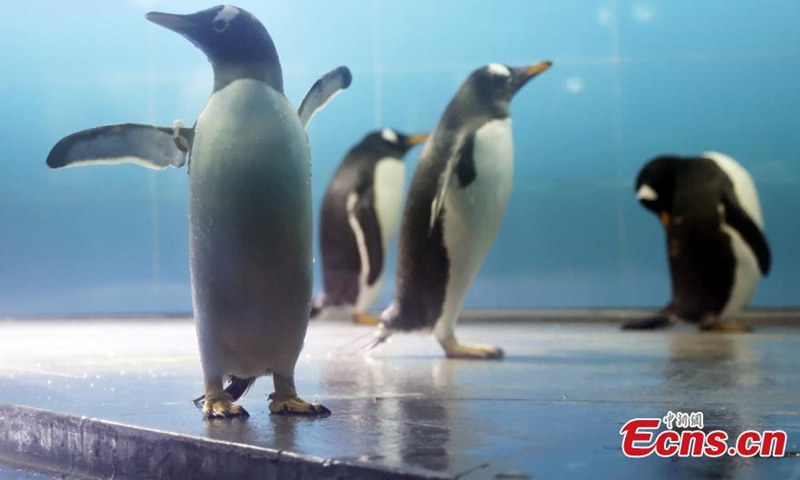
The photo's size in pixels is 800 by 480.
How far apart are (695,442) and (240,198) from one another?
1.08 m

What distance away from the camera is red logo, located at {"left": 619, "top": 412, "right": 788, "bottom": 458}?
176 cm

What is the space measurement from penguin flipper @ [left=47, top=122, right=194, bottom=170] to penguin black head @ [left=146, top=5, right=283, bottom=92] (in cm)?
16

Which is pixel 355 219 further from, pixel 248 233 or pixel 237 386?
pixel 248 233

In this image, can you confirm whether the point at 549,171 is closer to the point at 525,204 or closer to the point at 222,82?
the point at 525,204

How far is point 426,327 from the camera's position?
3.97m

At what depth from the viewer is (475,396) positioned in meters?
2.66

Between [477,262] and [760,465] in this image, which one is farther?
[477,262]

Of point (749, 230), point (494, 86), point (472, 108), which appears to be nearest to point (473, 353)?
point (472, 108)

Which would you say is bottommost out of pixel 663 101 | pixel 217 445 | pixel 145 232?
pixel 145 232

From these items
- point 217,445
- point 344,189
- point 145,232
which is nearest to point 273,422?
point 217,445

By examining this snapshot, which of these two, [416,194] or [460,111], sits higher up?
[460,111]

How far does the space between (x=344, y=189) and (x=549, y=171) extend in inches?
69.6

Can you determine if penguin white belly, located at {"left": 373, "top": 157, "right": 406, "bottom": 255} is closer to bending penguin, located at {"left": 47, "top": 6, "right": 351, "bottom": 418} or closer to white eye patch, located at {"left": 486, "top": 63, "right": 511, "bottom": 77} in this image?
white eye patch, located at {"left": 486, "top": 63, "right": 511, "bottom": 77}

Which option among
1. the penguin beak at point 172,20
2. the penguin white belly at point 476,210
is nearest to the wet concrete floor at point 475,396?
the penguin white belly at point 476,210
